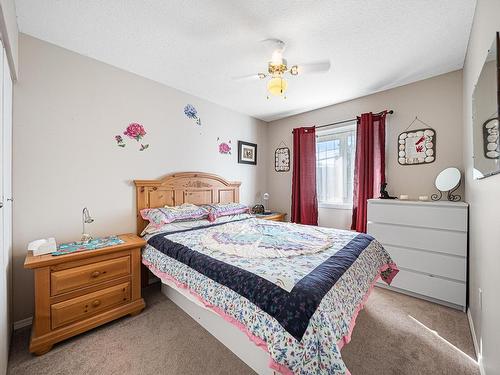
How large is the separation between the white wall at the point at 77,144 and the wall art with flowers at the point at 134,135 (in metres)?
0.05

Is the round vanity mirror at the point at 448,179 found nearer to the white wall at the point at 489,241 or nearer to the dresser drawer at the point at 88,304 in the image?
the white wall at the point at 489,241

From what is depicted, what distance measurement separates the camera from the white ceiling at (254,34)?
1.60 m

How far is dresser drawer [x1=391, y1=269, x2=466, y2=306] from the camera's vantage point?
214 cm

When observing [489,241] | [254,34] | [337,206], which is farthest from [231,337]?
[337,206]

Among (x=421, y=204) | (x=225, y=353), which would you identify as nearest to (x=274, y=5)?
(x=421, y=204)

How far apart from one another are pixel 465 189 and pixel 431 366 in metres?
1.84

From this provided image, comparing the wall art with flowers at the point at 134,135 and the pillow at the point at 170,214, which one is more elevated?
the wall art with flowers at the point at 134,135

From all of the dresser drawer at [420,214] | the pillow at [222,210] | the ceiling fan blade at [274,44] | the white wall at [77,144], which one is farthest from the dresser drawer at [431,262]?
the white wall at [77,144]

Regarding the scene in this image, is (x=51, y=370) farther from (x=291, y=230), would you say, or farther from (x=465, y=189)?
(x=465, y=189)

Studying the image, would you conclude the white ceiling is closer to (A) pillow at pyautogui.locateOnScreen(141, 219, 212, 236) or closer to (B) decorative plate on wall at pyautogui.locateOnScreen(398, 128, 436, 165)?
(B) decorative plate on wall at pyautogui.locateOnScreen(398, 128, 436, 165)

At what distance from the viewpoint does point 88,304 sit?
178cm

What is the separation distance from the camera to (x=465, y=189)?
2.33m

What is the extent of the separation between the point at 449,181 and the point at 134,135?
12.1 ft

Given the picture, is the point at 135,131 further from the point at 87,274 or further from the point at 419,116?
the point at 419,116
